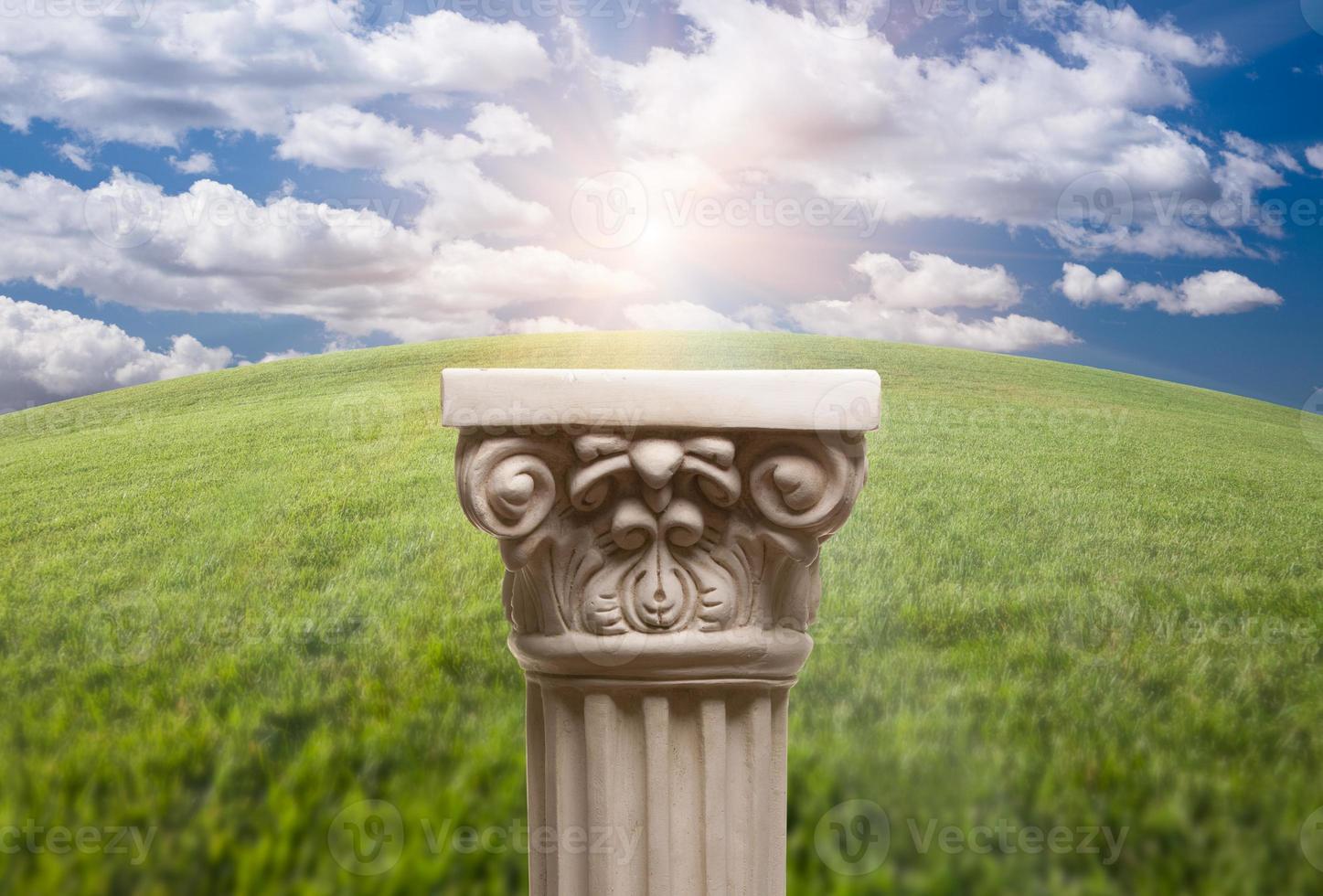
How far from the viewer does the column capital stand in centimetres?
141

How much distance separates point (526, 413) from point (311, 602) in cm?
306

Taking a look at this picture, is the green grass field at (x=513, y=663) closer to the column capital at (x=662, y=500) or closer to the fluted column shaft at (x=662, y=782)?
the fluted column shaft at (x=662, y=782)

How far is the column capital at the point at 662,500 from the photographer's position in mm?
1414

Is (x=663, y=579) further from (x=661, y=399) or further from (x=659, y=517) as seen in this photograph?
(x=661, y=399)

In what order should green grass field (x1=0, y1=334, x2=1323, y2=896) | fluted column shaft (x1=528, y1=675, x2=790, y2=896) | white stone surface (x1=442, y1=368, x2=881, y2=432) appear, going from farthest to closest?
green grass field (x1=0, y1=334, x2=1323, y2=896) < fluted column shaft (x1=528, y1=675, x2=790, y2=896) < white stone surface (x1=442, y1=368, x2=881, y2=432)

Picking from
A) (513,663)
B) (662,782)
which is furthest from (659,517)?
(513,663)

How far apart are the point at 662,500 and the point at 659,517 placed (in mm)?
38

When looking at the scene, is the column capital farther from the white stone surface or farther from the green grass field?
the green grass field

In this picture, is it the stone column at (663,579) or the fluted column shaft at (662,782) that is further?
the fluted column shaft at (662,782)

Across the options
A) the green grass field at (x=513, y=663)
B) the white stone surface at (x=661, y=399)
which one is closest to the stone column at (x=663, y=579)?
the white stone surface at (x=661, y=399)

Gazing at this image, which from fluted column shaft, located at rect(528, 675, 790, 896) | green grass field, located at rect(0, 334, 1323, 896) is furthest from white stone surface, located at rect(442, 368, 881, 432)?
green grass field, located at rect(0, 334, 1323, 896)

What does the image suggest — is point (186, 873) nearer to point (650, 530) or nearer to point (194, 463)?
point (650, 530)

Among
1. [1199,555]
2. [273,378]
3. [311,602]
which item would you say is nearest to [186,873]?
[311,602]

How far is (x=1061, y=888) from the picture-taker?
9.13 ft
